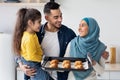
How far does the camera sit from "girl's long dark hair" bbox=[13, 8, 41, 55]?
1.95 metres

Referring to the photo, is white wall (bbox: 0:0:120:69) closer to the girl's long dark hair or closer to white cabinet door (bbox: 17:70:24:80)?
white cabinet door (bbox: 17:70:24:80)

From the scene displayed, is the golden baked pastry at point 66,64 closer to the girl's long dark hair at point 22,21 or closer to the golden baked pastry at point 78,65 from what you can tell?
the golden baked pastry at point 78,65

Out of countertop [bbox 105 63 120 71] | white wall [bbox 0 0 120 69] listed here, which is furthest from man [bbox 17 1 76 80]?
white wall [bbox 0 0 120 69]

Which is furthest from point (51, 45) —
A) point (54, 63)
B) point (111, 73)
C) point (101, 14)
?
point (101, 14)

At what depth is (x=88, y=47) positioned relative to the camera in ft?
6.29

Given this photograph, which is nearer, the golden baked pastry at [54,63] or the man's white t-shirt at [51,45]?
the golden baked pastry at [54,63]

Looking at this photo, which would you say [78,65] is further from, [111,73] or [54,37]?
[111,73]

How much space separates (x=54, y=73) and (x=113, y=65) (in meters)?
1.37

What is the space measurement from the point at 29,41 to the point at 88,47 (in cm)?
41

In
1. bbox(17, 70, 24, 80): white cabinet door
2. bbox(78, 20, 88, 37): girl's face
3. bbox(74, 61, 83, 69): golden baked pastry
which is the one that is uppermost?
bbox(78, 20, 88, 37): girl's face

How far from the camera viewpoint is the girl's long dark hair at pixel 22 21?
6.39 ft

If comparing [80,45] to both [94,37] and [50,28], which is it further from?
[50,28]

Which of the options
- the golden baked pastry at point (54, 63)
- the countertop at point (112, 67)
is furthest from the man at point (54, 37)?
the countertop at point (112, 67)

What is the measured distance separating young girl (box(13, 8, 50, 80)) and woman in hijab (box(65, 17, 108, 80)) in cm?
24
